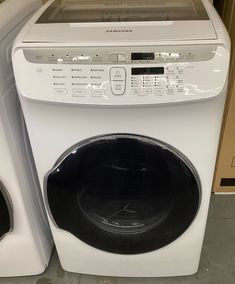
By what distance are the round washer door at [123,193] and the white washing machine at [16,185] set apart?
0.11 metres

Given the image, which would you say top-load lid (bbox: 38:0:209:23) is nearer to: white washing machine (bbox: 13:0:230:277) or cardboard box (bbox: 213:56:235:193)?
white washing machine (bbox: 13:0:230:277)

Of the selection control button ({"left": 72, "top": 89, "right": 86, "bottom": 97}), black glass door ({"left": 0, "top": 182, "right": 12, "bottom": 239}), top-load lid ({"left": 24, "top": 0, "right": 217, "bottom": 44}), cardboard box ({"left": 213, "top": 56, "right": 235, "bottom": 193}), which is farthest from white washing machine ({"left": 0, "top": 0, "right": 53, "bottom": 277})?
cardboard box ({"left": 213, "top": 56, "right": 235, "bottom": 193})

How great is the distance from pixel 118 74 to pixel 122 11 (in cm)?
30

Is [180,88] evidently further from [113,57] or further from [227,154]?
[227,154]

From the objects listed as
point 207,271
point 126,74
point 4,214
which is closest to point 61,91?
point 126,74

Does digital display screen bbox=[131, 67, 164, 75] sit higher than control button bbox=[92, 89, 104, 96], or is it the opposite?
digital display screen bbox=[131, 67, 164, 75]

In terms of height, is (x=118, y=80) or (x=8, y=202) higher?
(x=118, y=80)

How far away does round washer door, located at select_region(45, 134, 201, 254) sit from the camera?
2.85ft

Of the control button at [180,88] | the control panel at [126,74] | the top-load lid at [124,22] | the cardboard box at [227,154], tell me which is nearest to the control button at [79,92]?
the control panel at [126,74]

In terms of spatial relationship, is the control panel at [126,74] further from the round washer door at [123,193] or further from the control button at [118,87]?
the round washer door at [123,193]

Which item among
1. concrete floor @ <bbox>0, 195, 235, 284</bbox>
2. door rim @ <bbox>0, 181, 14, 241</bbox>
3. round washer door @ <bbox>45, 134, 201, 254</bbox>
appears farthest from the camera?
concrete floor @ <bbox>0, 195, 235, 284</bbox>

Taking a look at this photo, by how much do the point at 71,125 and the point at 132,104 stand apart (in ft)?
0.56

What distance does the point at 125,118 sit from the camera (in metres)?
0.82

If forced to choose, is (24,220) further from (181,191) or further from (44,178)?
(181,191)
